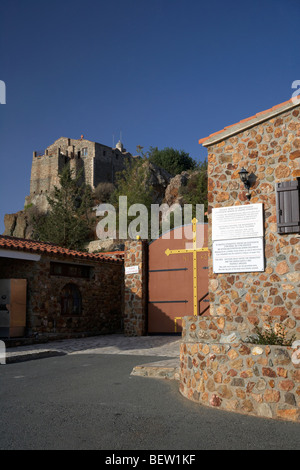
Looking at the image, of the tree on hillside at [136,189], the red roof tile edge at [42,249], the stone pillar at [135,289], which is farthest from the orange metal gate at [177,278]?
the tree on hillside at [136,189]

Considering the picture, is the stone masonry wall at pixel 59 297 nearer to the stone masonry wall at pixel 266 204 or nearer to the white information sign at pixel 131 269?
the white information sign at pixel 131 269

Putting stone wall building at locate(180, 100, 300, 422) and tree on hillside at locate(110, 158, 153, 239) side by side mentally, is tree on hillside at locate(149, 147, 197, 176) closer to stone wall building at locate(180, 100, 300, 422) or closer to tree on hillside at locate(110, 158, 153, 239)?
tree on hillside at locate(110, 158, 153, 239)

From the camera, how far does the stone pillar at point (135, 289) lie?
1368cm

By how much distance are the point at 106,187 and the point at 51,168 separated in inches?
423

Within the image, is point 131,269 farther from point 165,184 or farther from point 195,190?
point 165,184

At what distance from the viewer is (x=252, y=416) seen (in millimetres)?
4602

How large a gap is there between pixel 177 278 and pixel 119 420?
30.1 feet

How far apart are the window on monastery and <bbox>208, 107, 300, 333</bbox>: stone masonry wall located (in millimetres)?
7830

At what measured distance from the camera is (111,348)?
11000mm

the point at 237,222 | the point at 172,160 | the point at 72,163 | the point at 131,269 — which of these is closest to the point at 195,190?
the point at 172,160

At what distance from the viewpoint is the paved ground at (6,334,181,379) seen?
9.12 metres

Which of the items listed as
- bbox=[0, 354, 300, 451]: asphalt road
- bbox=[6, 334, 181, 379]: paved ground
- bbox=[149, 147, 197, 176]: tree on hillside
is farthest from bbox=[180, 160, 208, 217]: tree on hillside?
bbox=[0, 354, 300, 451]: asphalt road

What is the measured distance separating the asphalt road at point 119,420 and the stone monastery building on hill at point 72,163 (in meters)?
47.5

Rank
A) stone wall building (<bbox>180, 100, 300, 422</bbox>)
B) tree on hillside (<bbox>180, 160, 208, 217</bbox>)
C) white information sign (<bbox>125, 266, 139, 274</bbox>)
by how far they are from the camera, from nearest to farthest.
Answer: stone wall building (<bbox>180, 100, 300, 422</bbox>), white information sign (<bbox>125, 266, 139, 274</bbox>), tree on hillside (<bbox>180, 160, 208, 217</bbox>)
